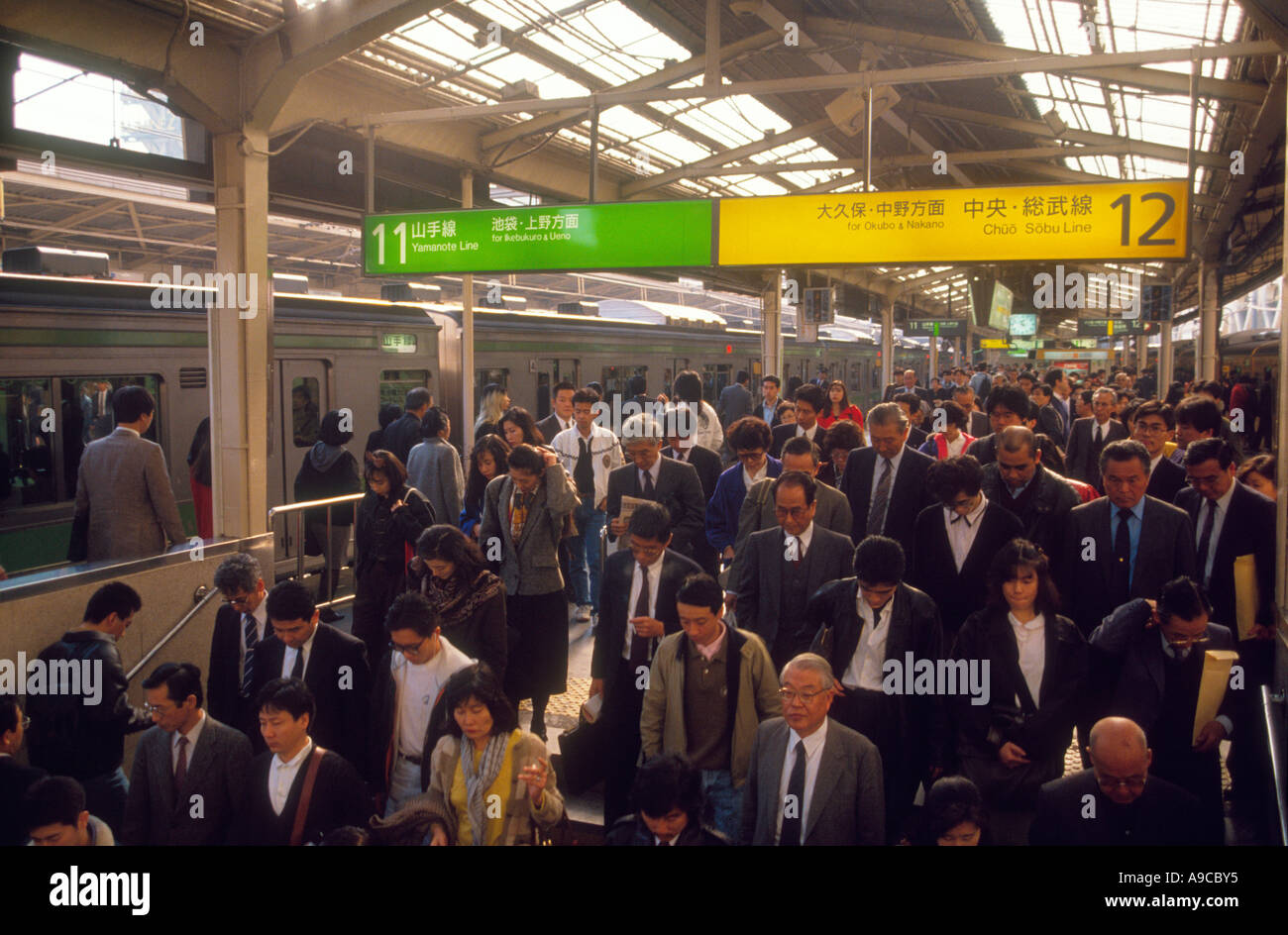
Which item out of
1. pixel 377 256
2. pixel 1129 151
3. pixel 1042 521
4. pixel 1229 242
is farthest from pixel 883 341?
pixel 1042 521

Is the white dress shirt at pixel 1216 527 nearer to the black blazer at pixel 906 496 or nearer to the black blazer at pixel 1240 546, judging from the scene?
the black blazer at pixel 1240 546

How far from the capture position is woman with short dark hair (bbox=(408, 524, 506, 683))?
13.7 feet

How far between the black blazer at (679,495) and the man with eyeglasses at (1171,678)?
2343mm

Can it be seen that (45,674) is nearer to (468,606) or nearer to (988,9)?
(468,606)

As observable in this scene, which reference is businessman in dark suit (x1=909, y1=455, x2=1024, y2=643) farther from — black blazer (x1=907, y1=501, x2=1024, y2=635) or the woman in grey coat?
the woman in grey coat

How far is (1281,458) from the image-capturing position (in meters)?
3.75

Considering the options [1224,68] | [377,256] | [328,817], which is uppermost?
[1224,68]

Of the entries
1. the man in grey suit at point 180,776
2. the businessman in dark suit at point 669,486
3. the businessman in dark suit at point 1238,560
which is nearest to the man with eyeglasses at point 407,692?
the man in grey suit at point 180,776

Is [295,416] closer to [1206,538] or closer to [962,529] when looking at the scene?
[962,529]

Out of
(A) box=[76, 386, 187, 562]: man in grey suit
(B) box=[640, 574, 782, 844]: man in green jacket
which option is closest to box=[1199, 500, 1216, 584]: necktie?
(B) box=[640, 574, 782, 844]: man in green jacket

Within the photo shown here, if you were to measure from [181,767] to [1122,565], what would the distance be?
3.78 metres

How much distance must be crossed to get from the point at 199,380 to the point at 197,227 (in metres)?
8.59

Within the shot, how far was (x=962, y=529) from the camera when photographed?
4320mm

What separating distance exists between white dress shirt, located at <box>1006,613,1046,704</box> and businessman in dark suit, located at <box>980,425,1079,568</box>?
0.92m
